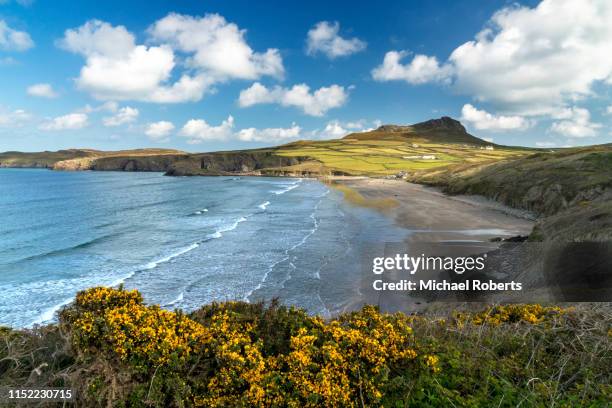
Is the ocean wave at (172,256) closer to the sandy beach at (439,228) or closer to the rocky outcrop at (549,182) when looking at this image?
the sandy beach at (439,228)

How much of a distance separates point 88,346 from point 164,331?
3.25 ft

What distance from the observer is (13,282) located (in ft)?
79.2

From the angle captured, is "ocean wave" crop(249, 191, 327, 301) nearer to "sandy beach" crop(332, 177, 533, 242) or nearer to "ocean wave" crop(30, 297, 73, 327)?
"ocean wave" crop(30, 297, 73, 327)

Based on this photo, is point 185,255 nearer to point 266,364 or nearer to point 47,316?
point 47,316

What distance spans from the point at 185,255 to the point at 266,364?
26.8 meters

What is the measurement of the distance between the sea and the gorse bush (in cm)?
195

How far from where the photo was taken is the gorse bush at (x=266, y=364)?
4.73 m

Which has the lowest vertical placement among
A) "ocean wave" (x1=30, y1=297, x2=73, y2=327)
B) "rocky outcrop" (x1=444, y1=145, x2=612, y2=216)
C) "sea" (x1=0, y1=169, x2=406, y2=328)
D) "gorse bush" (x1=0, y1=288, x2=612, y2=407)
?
"ocean wave" (x1=30, y1=297, x2=73, y2=327)

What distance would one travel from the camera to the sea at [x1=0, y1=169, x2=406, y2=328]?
68.6 ft

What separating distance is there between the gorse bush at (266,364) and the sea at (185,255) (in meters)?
1.95

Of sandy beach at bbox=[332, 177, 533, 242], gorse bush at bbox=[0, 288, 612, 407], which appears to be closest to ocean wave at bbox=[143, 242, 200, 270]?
sandy beach at bbox=[332, 177, 533, 242]

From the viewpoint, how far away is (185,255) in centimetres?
3023

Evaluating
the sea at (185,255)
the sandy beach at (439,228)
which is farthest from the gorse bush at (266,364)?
the sandy beach at (439,228)

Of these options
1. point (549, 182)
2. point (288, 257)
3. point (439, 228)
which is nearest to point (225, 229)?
point (288, 257)
